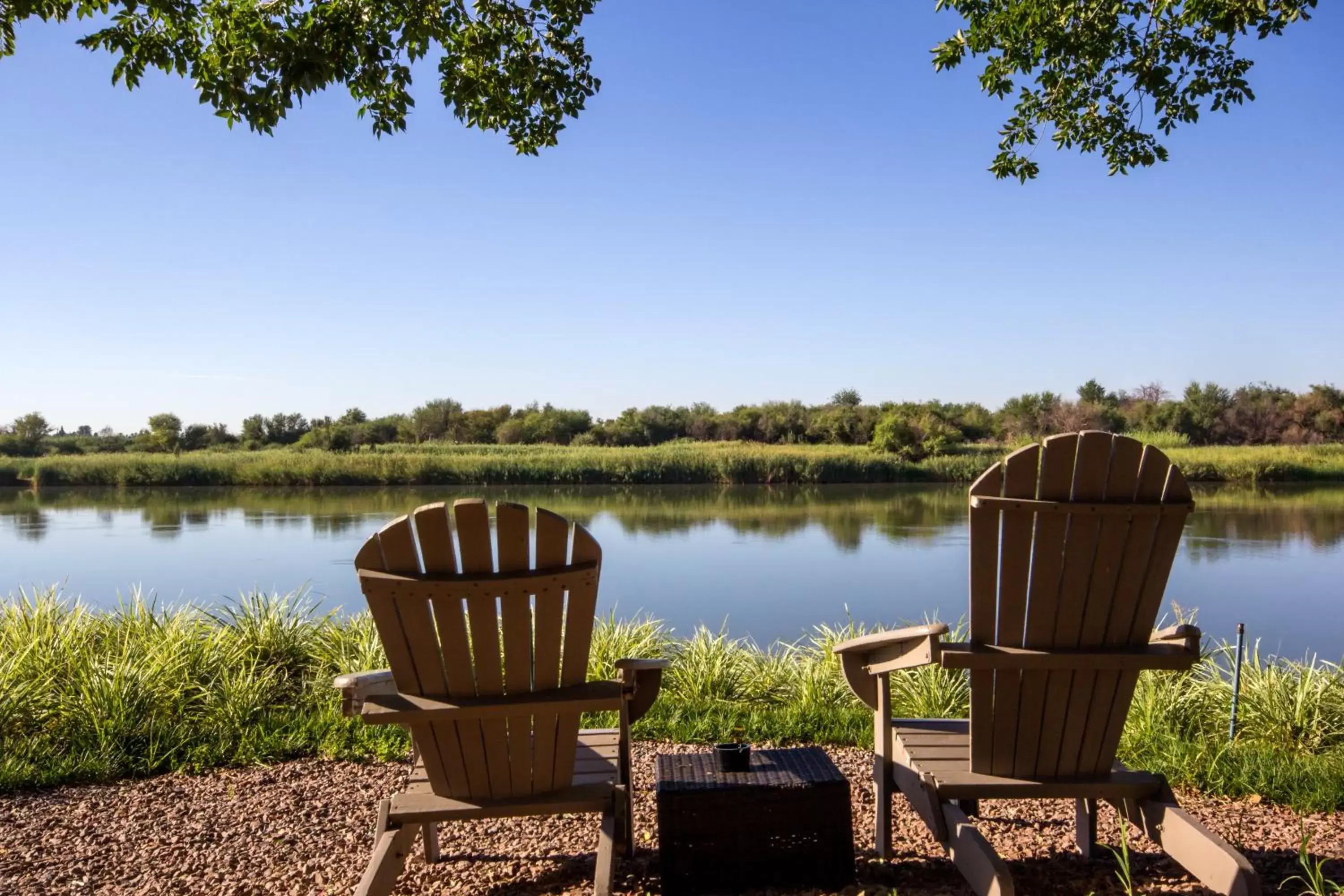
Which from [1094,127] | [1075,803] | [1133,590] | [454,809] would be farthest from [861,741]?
[1094,127]

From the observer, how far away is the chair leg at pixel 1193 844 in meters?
1.77

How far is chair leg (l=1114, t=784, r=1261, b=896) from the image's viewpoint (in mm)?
1773

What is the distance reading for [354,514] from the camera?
16.4 metres

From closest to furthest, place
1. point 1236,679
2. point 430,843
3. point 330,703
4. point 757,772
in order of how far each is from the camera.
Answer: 1. point 757,772
2. point 430,843
3. point 1236,679
4. point 330,703

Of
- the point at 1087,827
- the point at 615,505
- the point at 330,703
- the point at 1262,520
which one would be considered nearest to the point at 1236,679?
the point at 1087,827

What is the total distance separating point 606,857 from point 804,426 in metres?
33.0

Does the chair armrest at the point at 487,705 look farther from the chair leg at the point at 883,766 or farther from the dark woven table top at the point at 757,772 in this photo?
the chair leg at the point at 883,766

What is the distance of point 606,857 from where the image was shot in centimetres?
205

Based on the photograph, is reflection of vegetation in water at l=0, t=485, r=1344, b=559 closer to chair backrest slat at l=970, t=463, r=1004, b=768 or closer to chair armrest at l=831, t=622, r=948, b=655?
chair armrest at l=831, t=622, r=948, b=655

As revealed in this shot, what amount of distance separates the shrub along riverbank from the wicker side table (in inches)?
59.6

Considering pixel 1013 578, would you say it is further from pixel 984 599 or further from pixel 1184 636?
pixel 1184 636

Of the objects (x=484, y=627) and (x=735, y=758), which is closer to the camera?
(x=484, y=627)

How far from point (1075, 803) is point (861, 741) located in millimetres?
1132

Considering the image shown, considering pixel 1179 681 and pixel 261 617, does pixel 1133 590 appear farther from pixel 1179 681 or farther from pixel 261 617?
pixel 261 617
